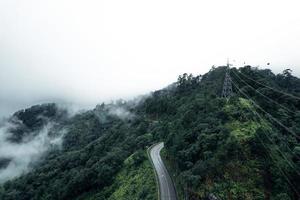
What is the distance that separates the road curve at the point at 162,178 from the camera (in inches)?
1949

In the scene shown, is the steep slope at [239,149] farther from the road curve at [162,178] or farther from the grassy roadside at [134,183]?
the grassy roadside at [134,183]

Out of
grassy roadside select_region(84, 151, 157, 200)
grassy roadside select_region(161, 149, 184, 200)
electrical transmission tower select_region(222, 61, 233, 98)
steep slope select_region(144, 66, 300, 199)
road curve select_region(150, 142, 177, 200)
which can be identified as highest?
electrical transmission tower select_region(222, 61, 233, 98)

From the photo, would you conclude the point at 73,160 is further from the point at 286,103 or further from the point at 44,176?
the point at 286,103

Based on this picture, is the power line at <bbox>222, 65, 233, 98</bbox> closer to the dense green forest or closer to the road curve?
the dense green forest

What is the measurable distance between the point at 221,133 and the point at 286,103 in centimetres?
2476

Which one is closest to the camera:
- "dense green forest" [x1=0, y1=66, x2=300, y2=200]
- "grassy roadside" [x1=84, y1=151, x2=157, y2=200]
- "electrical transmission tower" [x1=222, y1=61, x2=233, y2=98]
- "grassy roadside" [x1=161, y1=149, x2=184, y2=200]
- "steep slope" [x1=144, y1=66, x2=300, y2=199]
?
"steep slope" [x1=144, y1=66, x2=300, y2=199]

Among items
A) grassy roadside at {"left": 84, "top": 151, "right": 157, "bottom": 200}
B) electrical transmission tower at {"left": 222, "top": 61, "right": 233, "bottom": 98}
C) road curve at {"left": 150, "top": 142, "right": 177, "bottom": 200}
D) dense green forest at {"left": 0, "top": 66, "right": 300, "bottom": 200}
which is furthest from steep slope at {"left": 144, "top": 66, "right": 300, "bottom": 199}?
grassy roadside at {"left": 84, "top": 151, "right": 157, "bottom": 200}

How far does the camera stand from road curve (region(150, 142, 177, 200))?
49494mm

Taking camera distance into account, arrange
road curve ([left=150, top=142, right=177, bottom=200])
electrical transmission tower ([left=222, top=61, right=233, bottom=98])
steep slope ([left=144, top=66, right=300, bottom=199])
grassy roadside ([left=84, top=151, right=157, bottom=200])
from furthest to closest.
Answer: electrical transmission tower ([left=222, top=61, right=233, bottom=98]) → grassy roadside ([left=84, top=151, right=157, bottom=200]) → road curve ([left=150, top=142, right=177, bottom=200]) → steep slope ([left=144, top=66, right=300, bottom=199])

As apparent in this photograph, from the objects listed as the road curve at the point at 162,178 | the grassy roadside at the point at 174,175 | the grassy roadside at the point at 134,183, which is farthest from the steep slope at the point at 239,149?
the grassy roadside at the point at 134,183

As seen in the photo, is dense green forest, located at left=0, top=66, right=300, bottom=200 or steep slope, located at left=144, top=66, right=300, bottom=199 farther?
dense green forest, located at left=0, top=66, right=300, bottom=200

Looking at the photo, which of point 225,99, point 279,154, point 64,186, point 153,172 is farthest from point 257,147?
point 64,186

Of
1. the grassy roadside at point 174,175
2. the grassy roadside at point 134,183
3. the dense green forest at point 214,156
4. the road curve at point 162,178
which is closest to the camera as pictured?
the dense green forest at point 214,156

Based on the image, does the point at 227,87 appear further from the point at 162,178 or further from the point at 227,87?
the point at 162,178
